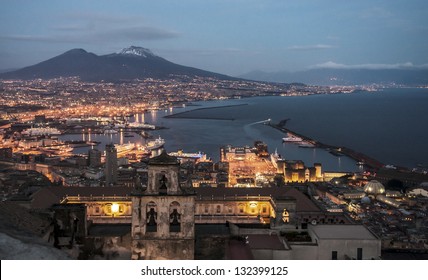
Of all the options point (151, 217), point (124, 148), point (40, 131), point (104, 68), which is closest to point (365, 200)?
point (151, 217)

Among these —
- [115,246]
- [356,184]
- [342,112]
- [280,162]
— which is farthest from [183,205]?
[342,112]

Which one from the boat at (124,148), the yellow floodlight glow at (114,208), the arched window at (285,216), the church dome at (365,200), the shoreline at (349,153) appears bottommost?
the shoreline at (349,153)

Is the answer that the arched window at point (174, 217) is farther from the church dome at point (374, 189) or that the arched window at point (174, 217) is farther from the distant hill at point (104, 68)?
the distant hill at point (104, 68)

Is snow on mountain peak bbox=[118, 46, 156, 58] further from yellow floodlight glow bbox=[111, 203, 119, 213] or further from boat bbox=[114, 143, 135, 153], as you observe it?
yellow floodlight glow bbox=[111, 203, 119, 213]

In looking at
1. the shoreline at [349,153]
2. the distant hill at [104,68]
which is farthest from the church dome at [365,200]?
the distant hill at [104,68]

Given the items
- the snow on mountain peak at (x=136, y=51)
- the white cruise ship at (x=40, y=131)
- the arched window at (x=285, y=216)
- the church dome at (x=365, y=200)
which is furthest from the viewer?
the white cruise ship at (x=40, y=131)

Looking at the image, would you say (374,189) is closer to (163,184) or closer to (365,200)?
(365,200)

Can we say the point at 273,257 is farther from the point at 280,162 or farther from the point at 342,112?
the point at 342,112
